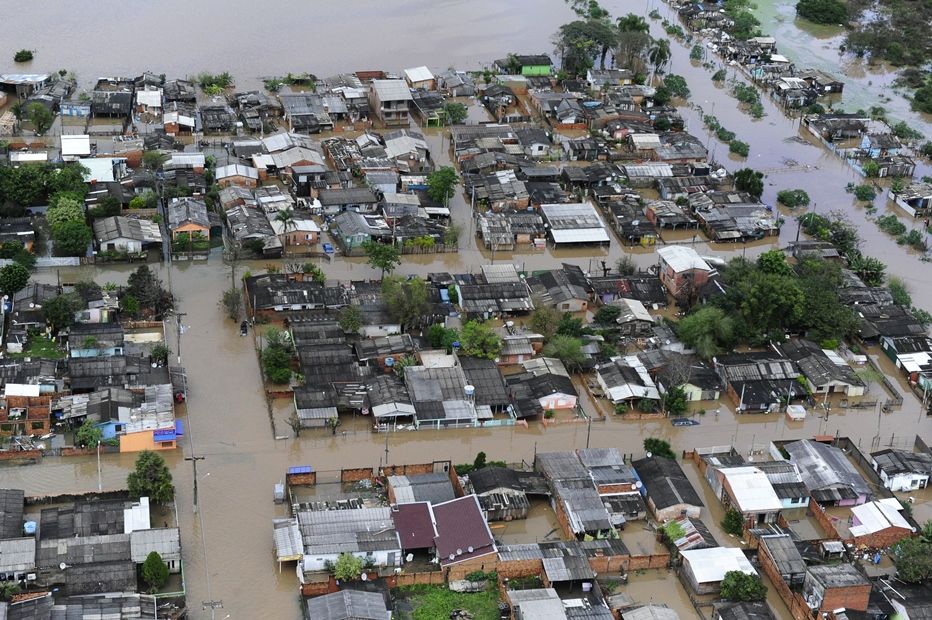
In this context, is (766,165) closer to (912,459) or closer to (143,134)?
(912,459)

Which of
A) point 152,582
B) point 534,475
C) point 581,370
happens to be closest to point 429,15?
point 581,370

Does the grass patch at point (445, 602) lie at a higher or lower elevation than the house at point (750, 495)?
lower

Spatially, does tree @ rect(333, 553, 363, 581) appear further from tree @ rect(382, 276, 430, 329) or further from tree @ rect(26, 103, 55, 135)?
tree @ rect(26, 103, 55, 135)

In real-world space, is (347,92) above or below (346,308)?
above

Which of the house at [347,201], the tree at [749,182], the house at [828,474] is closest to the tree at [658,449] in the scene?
the house at [828,474]

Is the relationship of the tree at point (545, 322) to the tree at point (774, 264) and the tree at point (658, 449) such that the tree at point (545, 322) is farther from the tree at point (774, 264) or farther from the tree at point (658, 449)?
the tree at point (774, 264)

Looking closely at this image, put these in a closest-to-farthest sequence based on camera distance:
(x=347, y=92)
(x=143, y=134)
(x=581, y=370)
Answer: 1. (x=581, y=370)
2. (x=143, y=134)
3. (x=347, y=92)

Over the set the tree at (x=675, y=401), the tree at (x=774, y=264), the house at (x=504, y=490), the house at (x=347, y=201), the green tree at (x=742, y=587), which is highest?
the house at (x=347, y=201)
